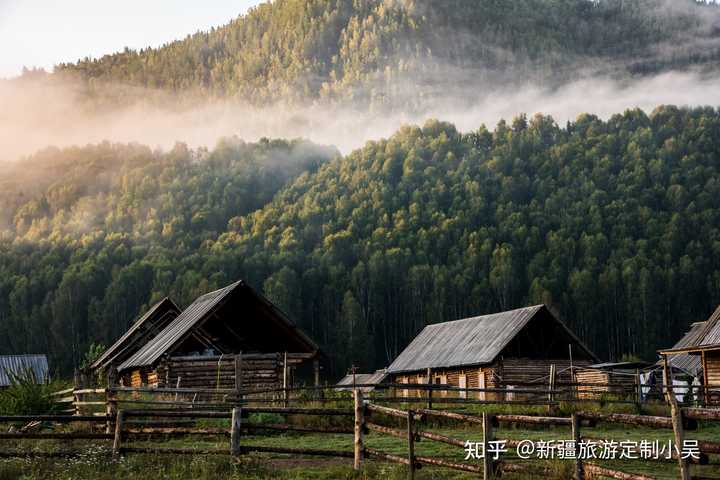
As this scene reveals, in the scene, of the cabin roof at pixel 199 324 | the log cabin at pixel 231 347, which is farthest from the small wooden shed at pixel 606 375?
the cabin roof at pixel 199 324

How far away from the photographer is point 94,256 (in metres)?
164

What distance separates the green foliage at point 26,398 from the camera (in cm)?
2686

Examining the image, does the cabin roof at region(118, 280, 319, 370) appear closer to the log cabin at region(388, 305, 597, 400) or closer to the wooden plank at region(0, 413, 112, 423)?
the log cabin at region(388, 305, 597, 400)

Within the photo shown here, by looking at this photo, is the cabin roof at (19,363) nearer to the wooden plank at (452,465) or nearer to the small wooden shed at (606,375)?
the small wooden shed at (606,375)

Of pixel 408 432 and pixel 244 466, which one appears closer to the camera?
pixel 408 432

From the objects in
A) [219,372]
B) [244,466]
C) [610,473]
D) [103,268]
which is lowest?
[244,466]

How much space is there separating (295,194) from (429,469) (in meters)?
171

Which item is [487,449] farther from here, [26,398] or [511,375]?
[511,375]

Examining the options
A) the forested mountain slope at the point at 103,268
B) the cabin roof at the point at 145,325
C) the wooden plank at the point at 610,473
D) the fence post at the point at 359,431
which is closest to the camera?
the wooden plank at the point at 610,473

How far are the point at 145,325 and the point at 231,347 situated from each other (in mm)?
12859

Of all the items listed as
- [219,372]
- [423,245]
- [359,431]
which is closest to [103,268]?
[423,245]

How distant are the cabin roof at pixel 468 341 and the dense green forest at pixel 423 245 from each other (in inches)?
2318

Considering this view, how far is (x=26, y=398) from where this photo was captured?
1069 inches

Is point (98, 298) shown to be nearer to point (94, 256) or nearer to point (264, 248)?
point (94, 256)
